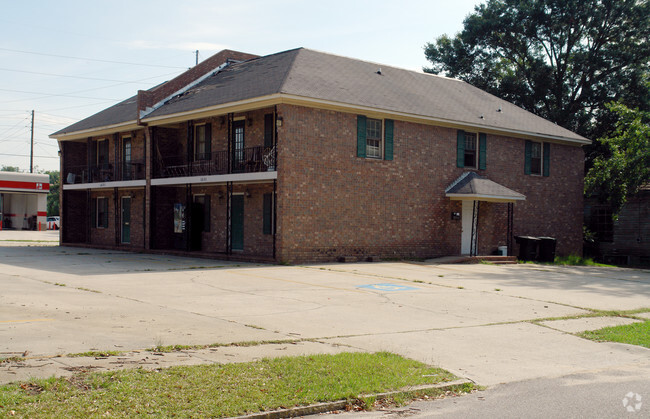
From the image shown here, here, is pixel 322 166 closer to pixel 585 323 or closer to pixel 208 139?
pixel 208 139

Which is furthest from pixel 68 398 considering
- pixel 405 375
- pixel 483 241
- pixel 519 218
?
pixel 519 218

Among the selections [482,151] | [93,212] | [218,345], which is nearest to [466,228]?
[482,151]

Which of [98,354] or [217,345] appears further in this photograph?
[217,345]

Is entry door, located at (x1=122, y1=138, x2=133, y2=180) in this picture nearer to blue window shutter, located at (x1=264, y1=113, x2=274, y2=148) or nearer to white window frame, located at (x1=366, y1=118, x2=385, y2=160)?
blue window shutter, located at (x1=264, y1=113, x2=274, y2=148)

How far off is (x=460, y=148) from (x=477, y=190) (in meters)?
2.30

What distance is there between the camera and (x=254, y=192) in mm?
25188

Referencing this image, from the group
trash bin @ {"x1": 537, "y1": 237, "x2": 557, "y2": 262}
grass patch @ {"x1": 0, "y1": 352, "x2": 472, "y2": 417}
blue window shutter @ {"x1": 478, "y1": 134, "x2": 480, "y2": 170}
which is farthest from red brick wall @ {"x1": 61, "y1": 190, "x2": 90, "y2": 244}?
grass patch @ {"x1": 0, "y1": 352, "x2": 472, "y2": 417}

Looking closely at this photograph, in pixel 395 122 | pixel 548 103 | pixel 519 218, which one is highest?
pixel 548 103

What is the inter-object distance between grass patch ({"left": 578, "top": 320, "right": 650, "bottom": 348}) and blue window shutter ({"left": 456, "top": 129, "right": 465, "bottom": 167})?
1590cm

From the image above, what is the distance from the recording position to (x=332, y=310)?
40.2 ft

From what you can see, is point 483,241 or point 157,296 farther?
point 483,241

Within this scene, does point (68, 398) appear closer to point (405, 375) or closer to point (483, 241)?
point (405, 375)

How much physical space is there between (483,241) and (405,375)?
2133cm

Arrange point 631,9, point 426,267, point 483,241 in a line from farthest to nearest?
point 631,9
point 483,241
point 426,267
